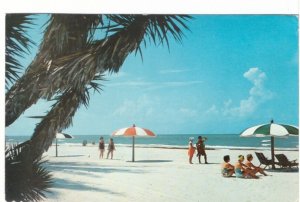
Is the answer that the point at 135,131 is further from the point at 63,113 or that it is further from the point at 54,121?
the point at 54,121

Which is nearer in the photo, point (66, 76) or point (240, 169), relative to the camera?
point (66, 76)

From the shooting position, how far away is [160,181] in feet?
29.8

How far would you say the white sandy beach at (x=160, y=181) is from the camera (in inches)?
351

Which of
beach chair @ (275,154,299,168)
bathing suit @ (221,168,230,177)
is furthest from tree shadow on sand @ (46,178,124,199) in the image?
beach chair @ (275,154,299,168)

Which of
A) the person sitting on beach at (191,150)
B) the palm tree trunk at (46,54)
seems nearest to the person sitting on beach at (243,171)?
the person sitting on beach at (191,150)

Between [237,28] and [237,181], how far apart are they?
2.46 metres

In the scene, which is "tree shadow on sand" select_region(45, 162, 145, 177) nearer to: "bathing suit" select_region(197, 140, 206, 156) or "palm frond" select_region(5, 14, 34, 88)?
"bathing suit" select_region(197, 140, 206, 156)

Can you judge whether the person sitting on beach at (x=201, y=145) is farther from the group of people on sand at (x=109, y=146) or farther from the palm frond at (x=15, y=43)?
the palm frond at (x=15, y=43)

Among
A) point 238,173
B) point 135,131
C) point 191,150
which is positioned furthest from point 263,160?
point 135,131

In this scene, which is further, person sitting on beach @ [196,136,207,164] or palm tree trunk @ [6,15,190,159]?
person sitting on beach @ [196,136,207,164]

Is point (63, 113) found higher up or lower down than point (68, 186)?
higher up

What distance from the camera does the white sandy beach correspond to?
29.3 feet

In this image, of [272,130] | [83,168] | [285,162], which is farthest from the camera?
[83,168]

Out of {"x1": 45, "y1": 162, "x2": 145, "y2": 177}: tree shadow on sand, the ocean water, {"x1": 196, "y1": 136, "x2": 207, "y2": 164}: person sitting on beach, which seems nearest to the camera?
the ocean water
